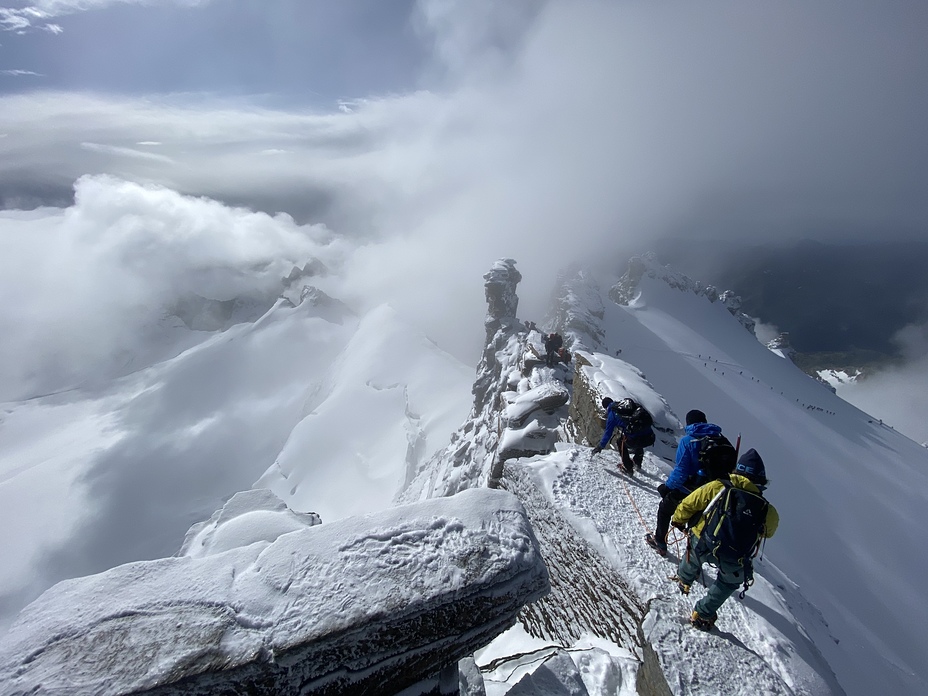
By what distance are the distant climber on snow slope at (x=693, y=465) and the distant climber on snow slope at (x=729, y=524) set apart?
27.2 inches

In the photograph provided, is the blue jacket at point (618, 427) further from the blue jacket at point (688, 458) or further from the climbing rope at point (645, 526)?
the blue jacket at point (688, 458)

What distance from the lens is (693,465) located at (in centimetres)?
561

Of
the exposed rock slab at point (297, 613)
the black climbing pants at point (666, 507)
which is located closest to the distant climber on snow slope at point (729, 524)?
the black climbing pants at point (666, 507)

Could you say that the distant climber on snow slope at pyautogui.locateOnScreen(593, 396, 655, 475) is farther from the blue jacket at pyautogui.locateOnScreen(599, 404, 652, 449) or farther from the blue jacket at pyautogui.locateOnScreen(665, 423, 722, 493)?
the blue jacket at pyautogui.locateOnScreen(665, 423, 722, 493)

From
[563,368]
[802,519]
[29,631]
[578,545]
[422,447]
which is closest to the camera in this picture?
[29,631]

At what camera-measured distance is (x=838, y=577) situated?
44.1ft

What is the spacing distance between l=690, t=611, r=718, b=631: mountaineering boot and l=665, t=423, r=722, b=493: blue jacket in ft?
4.87

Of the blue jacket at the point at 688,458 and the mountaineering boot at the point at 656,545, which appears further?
the mountaineering boot at the point at 656,545

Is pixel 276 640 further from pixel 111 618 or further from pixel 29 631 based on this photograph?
pixel 29 631

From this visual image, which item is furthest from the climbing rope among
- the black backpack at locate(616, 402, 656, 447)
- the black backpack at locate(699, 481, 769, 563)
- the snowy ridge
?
the black backpack at locate(699, 481, 769, 563)

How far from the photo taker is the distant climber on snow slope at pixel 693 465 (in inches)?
206

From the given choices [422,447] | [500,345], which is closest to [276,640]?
[500,345]

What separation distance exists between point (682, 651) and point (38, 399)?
189 meters

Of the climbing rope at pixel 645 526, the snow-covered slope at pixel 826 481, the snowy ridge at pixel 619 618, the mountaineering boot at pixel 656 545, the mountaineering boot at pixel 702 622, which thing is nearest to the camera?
the snowy ridge at pixel 619 618
